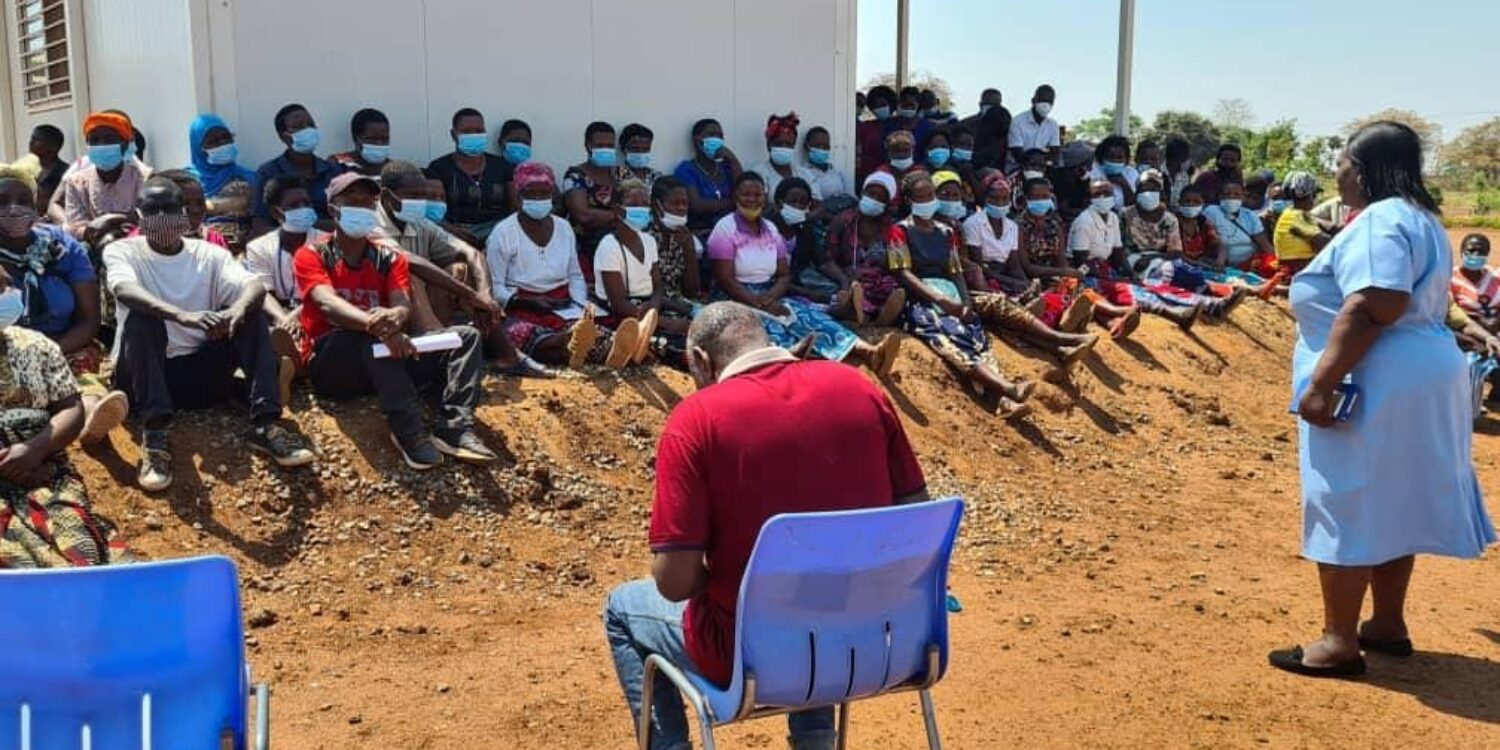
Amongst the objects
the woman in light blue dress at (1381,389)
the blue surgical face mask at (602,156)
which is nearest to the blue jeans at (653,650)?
the woman in light blue dress at (1381,389)

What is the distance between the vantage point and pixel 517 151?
27.2 feet

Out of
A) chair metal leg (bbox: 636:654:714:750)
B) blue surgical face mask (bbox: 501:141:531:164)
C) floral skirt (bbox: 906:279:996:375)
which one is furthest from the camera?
floral skirt (bbox: 906:279:996:375)

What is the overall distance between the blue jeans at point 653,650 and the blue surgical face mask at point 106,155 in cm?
537

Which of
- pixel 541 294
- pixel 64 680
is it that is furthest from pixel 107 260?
pixel 64 680

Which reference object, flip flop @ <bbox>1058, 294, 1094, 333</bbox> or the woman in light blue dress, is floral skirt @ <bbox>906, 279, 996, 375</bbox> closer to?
flip flop @ <bbox>1058, 294, 1094, 333</bbox>

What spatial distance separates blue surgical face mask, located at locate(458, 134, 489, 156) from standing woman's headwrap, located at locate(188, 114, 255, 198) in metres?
1.29

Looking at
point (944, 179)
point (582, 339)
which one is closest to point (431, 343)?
point (582, 339)

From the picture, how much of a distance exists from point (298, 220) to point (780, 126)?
4194 mm

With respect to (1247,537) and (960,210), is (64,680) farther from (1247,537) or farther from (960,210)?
(960,210)

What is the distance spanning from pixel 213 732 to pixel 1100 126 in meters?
46.3

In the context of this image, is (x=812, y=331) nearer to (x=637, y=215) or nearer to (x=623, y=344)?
(x=637, y=215)

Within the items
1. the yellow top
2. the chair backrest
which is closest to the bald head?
the chair backrest

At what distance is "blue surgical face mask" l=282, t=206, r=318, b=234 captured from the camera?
659 centimetres

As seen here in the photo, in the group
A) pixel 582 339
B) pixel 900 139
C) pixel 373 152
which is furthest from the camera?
pixel 900 139
